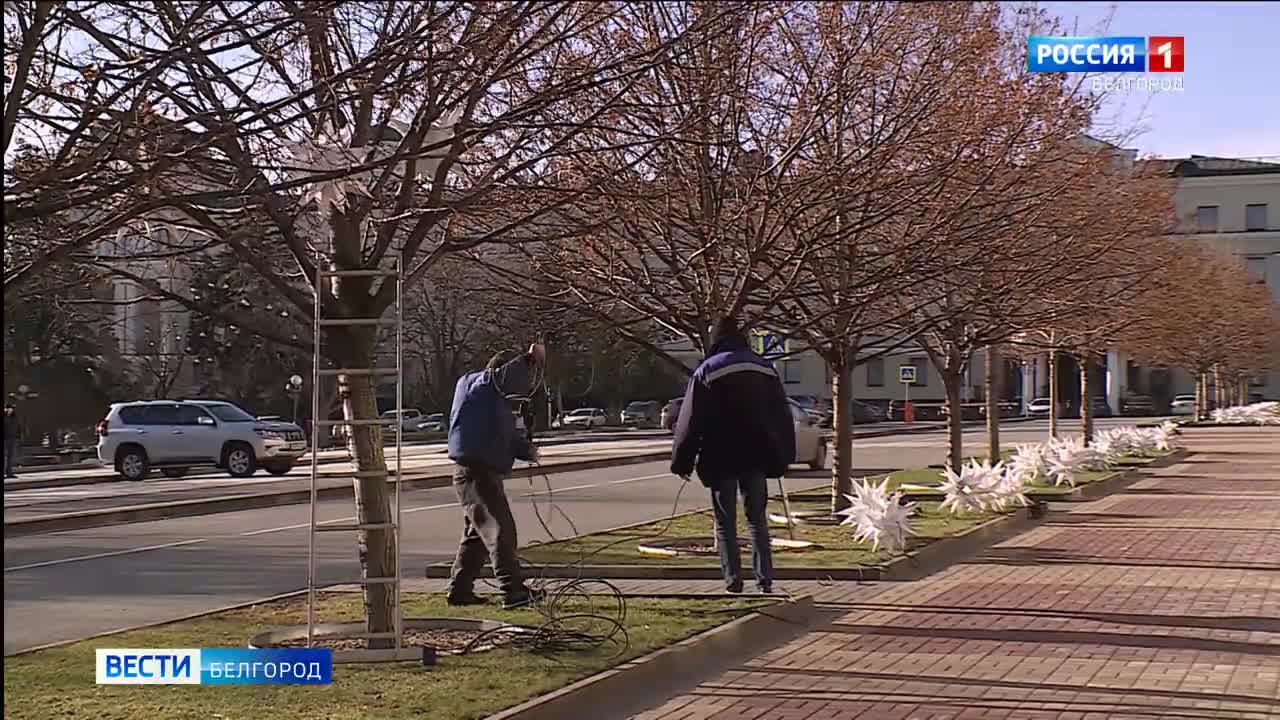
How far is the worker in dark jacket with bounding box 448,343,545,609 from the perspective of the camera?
1113cm

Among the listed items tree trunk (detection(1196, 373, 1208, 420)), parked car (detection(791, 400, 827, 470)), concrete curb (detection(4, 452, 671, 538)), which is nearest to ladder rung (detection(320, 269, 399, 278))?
concrete curb (detection(4, 452, 671, 538))

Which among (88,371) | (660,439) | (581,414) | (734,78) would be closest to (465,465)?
(734,78)

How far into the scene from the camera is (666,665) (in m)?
9.46

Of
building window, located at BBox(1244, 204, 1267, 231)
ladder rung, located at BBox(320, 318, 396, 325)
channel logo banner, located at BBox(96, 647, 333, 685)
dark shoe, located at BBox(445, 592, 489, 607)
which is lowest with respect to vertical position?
channel logo banner, located at BBox(96, 647, 333, 685)

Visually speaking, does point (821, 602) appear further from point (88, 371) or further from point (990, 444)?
point (88, 371)

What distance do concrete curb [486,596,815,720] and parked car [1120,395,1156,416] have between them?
237ft

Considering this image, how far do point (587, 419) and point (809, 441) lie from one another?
4127cm

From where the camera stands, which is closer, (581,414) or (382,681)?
(382,681)

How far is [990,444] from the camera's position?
27.0 m

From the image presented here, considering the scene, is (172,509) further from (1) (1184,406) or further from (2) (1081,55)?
(1) (1184,406)

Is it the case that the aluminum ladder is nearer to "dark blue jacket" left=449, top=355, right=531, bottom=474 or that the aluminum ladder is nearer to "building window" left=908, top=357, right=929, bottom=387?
"dark blue jacket" left=449, top=355, right=531, bottom=474

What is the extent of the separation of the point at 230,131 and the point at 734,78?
713cm

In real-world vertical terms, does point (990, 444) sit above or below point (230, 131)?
below

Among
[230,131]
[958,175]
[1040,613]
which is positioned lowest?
[1040,613]
